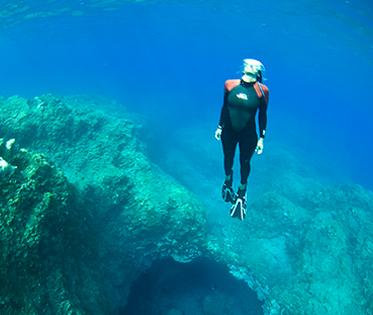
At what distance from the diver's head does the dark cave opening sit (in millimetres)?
6101

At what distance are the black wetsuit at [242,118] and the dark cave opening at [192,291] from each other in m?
4.50

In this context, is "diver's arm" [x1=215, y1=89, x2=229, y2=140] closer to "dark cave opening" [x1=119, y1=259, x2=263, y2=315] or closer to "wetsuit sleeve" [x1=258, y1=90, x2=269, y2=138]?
"wetsuit sleeve" [x1=258, y1=90, x2=269, y2=138]

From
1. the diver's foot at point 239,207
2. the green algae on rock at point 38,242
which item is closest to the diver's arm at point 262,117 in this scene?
the diver's foot at point 239,207

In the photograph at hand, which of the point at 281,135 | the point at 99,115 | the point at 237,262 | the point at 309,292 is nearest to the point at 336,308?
the point at 309,292

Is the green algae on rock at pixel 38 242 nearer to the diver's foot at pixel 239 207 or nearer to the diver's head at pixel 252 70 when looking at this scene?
the diver's foot at pixel 239 207

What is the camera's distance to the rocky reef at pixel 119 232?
4.96 meters

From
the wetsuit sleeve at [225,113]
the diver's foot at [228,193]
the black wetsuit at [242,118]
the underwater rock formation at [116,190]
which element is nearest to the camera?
the black wetsuit at [242,118]

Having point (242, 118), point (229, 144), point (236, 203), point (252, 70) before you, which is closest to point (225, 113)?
point (242, 118)

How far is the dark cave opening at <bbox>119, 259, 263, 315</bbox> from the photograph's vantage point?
30.6ft

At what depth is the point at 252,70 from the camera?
5.86 metres

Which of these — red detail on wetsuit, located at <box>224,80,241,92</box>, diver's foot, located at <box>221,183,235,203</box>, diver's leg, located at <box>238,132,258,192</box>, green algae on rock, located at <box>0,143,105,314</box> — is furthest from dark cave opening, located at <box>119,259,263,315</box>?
red detail on wetsuit, located at <box>224,80,241,92</box>

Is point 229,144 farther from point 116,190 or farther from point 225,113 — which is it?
point 116,190

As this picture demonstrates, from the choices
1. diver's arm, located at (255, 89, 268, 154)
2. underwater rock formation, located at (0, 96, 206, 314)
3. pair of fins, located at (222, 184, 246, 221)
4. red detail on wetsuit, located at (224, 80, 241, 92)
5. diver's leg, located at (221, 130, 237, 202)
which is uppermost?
red detail on wetsuit, located at (224, 80, 241, 92)

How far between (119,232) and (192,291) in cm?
289
